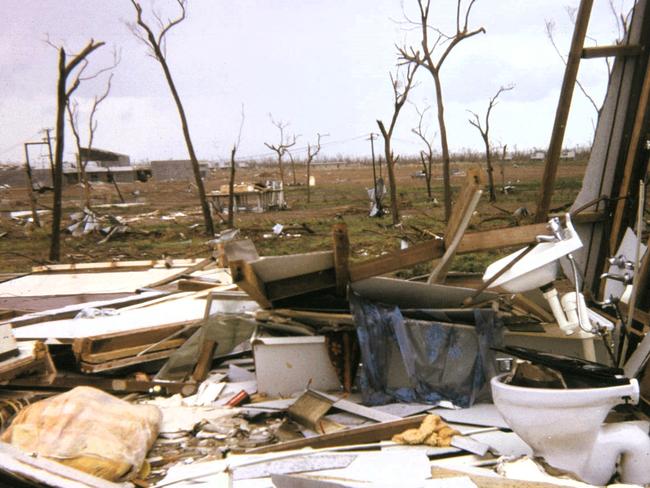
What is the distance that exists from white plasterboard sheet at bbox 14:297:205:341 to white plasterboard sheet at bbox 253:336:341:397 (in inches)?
59.1

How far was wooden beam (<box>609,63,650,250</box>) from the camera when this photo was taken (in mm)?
5859

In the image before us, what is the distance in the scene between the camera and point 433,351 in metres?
4.50

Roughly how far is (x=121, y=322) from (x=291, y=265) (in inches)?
98.9

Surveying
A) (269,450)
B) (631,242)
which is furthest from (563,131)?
(269,450)

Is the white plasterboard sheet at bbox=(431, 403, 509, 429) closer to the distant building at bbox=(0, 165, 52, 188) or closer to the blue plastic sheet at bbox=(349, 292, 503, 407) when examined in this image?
the blue plastic sheet at bbox=(349, 292, 503, 407)

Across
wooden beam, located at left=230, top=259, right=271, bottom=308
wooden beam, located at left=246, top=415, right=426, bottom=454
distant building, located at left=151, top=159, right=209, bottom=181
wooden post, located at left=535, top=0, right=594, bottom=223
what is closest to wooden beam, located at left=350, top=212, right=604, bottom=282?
wooden beam, located at left=230, top=259, right=271, bottom=308

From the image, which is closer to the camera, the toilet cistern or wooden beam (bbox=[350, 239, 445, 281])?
the toilet cistern

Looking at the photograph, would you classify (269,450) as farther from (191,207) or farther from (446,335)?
(191,207)

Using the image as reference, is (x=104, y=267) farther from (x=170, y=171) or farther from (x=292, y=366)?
(x=170, y=171)

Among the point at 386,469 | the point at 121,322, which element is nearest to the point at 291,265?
the point at 386,469

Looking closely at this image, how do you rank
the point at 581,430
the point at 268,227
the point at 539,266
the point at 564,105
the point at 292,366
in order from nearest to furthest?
1. the point at 581,430
2. the point at 539,266
3. the point at 292,366
4. the point at 564,105
5. the point at 268,227

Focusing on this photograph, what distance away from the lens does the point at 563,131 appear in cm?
643

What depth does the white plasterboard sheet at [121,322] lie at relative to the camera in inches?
Result: 222

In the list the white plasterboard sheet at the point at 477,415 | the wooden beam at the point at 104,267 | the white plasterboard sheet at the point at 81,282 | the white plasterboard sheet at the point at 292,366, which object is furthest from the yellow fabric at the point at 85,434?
the wooden beam at the point at 104,267
